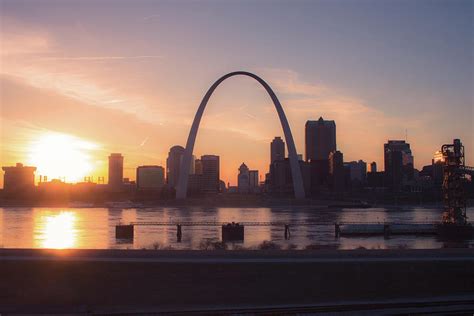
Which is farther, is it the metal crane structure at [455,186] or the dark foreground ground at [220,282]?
the metal crane structure at [455,186]

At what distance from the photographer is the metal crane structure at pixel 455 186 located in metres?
44.0

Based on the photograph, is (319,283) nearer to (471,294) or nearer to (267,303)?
(267,303)

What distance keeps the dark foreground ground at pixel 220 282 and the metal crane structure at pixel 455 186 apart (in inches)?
1032

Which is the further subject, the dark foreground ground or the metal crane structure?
the metal crane structure

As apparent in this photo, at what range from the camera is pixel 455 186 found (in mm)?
45344

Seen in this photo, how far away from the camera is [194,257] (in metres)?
20.2

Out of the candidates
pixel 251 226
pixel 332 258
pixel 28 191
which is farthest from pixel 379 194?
pixel 332 258

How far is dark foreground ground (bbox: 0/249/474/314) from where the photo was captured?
56.7 ft

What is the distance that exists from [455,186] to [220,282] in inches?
1293

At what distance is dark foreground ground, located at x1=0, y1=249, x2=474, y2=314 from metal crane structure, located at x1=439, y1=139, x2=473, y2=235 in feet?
86.0

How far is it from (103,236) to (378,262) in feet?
104

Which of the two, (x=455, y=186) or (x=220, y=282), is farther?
(x=455, y=186)

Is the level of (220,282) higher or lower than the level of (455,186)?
lower

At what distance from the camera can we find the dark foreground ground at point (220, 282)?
56.7 ft
